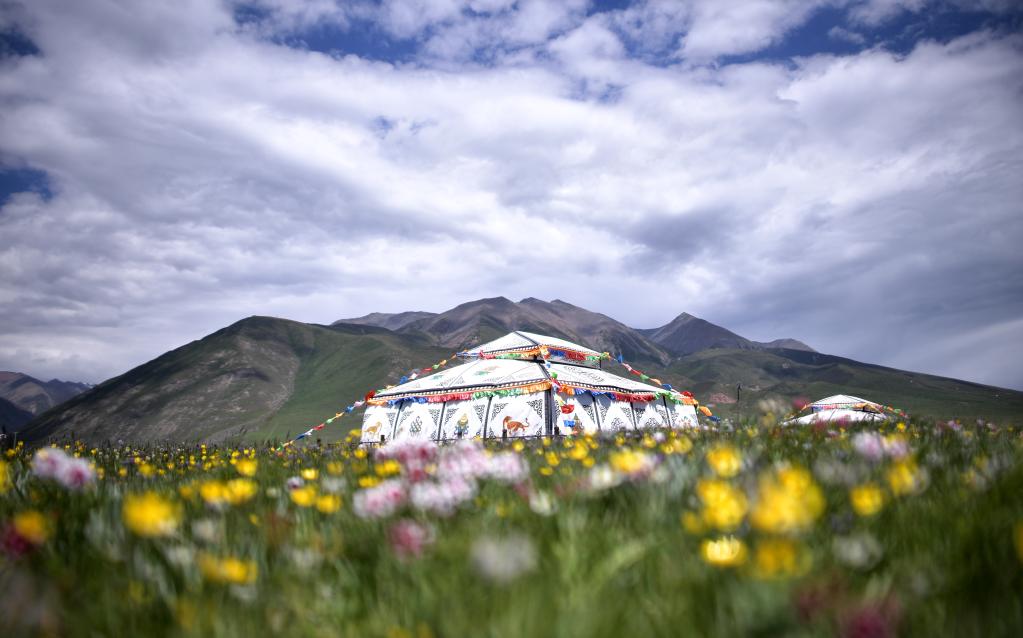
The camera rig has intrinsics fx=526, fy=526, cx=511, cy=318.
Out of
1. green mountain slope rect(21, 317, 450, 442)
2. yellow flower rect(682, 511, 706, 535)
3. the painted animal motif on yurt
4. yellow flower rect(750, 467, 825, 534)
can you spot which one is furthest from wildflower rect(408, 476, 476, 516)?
green mountain slope rect(21, 317, 450, 442)

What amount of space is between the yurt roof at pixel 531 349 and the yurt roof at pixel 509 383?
1193mm

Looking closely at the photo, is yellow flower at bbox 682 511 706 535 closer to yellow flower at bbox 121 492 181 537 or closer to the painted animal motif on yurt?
yellow flower at bbox 121 492 181 537

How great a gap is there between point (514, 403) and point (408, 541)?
87.7ft

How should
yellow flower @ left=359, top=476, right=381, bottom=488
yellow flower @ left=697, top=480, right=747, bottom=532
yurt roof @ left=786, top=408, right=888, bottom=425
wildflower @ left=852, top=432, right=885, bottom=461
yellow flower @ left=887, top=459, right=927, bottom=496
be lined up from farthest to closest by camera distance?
yurt roof @ left=786, top=408, right=888, bottom=425, wildflower @ left=852, top=432, right=885, bottom=461, yellow flower @ left=359, top=476, right=381, bottom=488, yellow flower @ left=887, top=459, right=927, bottom=496, yellow flower @ left=697, top=480, right=747, bottom=532

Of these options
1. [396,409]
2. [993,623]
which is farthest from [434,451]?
[396,409]

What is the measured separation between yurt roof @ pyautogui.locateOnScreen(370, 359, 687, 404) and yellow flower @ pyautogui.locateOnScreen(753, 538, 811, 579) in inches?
989

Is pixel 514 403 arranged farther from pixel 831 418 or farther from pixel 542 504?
pixel 542 504

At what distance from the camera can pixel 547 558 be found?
5.80ft

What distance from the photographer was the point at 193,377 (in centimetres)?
17238

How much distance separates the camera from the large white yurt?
27.7 metres

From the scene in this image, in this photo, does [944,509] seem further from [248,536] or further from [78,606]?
[78,606]

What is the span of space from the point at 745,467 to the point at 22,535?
3180 mm

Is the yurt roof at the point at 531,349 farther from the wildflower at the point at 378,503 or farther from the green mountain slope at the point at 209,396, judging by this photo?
the green mountain slope at the point at 209,396

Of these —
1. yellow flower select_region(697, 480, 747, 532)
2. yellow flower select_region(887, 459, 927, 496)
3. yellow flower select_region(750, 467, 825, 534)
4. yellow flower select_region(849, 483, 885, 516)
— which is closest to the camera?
yellow flower select_region(750, 467, 825, 534)
